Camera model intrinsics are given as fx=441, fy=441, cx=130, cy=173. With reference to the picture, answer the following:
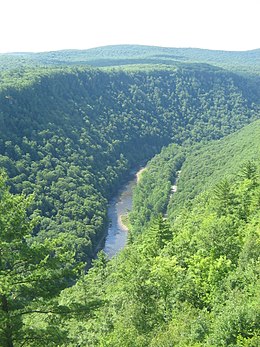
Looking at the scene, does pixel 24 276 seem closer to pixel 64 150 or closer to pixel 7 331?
pixel 7 331

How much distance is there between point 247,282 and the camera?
26.3 meters

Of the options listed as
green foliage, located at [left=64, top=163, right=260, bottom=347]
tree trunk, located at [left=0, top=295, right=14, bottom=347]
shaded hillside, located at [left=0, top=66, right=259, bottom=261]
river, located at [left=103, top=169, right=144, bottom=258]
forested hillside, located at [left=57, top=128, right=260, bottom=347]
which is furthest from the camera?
shaded hillside, located at [left=0, top=66, right=259, bottom=261]

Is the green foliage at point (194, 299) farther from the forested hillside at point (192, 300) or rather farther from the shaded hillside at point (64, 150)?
the shaded hillside at point (64, 150)

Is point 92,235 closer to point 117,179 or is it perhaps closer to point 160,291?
point 117,179

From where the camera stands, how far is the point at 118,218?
424 feet

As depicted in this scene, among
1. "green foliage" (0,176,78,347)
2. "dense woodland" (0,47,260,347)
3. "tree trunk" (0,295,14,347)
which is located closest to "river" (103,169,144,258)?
"dense woodland" (0,47,260,347)

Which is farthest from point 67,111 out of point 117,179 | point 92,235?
point 92,235

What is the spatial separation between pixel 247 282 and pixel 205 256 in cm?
787

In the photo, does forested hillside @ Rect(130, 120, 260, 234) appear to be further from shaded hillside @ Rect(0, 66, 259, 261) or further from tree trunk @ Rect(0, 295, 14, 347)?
tree trunk @ Rect(0, 295, 14, 347)

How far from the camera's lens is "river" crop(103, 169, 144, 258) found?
4328 inches

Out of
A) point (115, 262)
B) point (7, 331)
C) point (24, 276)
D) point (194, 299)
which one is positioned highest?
point (24, 276)

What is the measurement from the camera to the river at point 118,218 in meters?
110

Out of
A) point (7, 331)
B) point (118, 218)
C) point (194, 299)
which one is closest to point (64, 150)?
point (118, 218)

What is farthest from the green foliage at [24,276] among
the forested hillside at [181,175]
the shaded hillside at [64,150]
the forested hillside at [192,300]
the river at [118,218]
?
the forested hillside at [181,175]
